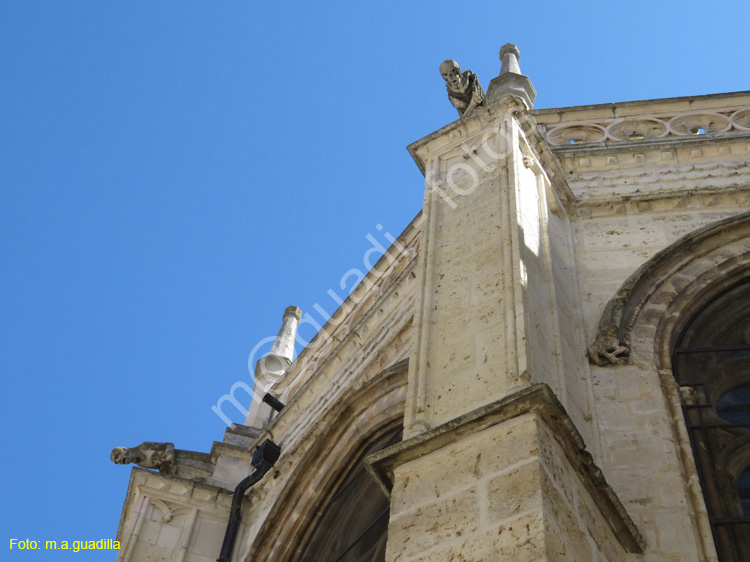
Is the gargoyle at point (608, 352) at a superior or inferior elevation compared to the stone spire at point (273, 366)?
inferior

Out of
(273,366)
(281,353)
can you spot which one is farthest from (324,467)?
(281,353)

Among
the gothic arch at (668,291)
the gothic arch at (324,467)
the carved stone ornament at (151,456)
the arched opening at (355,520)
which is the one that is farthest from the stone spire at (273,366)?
the gothic arch at (668,291)

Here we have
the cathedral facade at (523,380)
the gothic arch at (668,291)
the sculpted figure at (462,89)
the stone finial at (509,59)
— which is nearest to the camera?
the cathedral facade at (523,380)

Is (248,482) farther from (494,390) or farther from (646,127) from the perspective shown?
(494,390)

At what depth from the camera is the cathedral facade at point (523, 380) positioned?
4391 millimetres

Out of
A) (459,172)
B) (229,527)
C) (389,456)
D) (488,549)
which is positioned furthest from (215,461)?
(488,549)

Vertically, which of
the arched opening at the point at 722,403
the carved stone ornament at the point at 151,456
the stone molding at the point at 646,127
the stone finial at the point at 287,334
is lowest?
the arched opening at the point at 722,403

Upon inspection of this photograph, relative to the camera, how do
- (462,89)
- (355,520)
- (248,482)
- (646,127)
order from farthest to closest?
1. (646,127)
2. (248,482)
3. (462,89)
4. (355,520)

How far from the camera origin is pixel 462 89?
783 centimetres

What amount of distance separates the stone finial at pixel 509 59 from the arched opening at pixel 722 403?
336cm

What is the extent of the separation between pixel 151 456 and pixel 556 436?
5.70 meters

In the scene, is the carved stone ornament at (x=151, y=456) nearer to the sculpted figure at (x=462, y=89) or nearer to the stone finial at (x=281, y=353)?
the stone finial at (x=281, y=353)

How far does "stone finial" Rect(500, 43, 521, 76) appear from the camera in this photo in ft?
30.5

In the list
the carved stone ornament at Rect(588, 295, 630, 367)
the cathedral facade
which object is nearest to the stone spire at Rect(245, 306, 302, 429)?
the cathedral facade
